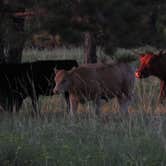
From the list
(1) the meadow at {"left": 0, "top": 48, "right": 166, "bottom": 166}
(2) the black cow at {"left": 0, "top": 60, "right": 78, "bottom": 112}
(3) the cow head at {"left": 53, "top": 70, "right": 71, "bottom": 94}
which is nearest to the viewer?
(1) the meadow at {"left": 0, "top": 48, "right": 166, "bottom": 166}

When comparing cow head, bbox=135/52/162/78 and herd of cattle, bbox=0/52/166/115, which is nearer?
herd of cattle, bbox=0/52/166/115

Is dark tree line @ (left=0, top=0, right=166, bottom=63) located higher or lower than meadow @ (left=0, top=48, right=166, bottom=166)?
higher

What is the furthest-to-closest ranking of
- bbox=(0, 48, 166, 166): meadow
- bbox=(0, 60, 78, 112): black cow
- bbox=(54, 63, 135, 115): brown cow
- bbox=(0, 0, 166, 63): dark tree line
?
1. bbox=(0, 60, 78, 112): black cow
2. bbox=(54, 63, 135, 115): brown cow
3. bbox=(0, 0, 166, 63): dark tree line
4. bbox=(0, 48, 166, 166): meadow

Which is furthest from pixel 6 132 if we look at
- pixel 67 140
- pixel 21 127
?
pixel 67 140

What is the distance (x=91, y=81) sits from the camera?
32.3 feet

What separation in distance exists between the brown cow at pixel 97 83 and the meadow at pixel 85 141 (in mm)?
324

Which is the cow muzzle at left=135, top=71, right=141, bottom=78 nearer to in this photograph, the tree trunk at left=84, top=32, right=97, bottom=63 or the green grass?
the tree trunk at left=84, top=32, right=97, bottom=63

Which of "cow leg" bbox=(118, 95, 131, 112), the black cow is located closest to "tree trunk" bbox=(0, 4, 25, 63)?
the black cow

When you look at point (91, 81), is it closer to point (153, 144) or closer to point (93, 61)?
point (93, 61)

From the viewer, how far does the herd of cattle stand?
32.0 ft

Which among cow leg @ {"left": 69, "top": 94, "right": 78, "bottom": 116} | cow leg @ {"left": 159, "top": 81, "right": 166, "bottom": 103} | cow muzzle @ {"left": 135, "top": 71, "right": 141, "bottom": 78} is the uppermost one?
cow muzzle @ {"left": 135, "top": 71, "right": 141, "bottom": 78}

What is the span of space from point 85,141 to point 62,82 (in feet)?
8.35

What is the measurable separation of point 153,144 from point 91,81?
3477 mm

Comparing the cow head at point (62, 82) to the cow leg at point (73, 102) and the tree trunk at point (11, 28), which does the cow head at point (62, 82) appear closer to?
the cow leg at point (73, 102)
